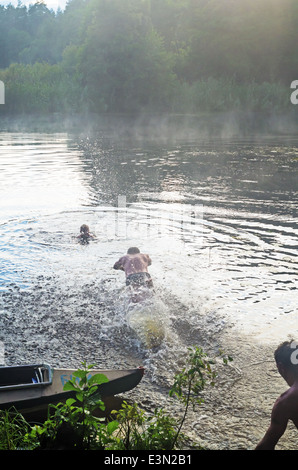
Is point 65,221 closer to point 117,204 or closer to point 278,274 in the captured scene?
point 117,204

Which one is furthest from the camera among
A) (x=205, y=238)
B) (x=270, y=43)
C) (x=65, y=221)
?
(x=270, y=43)

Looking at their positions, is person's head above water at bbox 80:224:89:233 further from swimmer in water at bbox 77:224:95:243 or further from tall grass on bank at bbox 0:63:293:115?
tall grass on bank at bbox 0:63:293:115

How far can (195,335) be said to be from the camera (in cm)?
759

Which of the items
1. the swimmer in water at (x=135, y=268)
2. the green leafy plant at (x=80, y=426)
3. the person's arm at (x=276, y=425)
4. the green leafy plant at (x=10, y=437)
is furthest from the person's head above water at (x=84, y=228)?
the person's arm at (x=276, y=425)

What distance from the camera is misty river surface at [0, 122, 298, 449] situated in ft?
20.9

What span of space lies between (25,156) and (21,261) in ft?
58.9

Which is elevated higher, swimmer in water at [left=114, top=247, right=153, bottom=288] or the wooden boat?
swimmer in water at [left=114, top=247, right=153, bottom=288]

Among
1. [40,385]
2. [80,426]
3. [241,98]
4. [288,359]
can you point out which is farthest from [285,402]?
[241,98]

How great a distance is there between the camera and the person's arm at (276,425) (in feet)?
14.3

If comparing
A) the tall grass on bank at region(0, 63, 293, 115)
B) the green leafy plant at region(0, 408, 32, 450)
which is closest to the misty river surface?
the green leafy plant at region(0, 408, 32, 450)

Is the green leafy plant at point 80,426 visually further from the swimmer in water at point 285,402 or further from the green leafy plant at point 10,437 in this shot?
the swimmer in water at point 285,402

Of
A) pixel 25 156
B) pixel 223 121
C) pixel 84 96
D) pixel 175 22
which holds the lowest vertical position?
pixel 25 156

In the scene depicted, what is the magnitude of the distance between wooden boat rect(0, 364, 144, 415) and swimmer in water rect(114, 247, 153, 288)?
333cm
